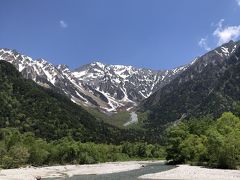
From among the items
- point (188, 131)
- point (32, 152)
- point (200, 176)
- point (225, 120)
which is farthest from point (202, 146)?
point (32, 152)

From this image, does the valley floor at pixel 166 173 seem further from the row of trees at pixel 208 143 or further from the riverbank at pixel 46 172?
the row of trees at pixel 208 143

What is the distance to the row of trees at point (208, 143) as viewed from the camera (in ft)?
325

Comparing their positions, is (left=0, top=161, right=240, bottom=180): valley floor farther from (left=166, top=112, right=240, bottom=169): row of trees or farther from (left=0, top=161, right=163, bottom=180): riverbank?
(left=166, top=112, right=240, bottom=169): row of trees

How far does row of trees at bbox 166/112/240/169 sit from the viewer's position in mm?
99000

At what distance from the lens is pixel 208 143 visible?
108m

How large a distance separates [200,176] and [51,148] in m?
127

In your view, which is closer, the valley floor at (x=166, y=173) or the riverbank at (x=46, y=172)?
the valley floor at (x=166, y=173)

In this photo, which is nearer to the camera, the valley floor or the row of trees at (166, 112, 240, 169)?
the valley floor

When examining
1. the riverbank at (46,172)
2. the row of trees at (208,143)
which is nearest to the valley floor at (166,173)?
the riverbank at (46,172)

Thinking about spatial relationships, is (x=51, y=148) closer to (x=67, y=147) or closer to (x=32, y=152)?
(x=67, y=147)

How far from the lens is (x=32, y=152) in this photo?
575 feet

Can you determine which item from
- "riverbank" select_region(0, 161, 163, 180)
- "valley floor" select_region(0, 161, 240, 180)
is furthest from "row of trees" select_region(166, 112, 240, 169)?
"riverbank" select_region(0, 161, 163, 180)

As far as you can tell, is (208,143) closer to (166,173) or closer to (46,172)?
(166,173)

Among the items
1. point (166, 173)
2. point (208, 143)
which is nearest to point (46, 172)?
point (166, 173)
